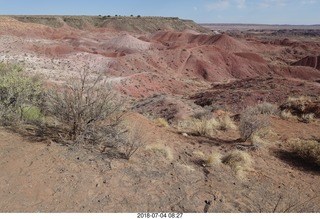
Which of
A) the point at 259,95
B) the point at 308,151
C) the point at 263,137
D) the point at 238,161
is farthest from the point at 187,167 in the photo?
the point at 259,95

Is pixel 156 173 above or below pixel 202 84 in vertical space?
above

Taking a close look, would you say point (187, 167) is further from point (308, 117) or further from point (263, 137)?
point (308, 117)

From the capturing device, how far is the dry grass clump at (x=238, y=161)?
24.9ft

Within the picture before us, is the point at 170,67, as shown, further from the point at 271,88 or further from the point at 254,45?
the point at 254,45

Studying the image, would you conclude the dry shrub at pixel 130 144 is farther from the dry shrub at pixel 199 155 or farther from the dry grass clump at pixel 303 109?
the dry grass clump at pixel 303 109

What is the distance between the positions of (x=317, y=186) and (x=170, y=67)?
36191 mm

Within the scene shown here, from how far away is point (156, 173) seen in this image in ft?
22.5

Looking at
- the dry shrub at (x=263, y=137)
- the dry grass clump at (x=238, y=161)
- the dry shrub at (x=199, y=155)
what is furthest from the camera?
the dry shrub at (x=263, y=137)

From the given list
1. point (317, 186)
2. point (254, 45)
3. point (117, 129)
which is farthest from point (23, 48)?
point (254, 45)

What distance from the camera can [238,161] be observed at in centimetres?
788

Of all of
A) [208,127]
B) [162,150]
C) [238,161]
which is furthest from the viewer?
[208,127]

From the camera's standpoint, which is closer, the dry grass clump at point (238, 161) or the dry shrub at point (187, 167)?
the dry shrub at point (187, 167)

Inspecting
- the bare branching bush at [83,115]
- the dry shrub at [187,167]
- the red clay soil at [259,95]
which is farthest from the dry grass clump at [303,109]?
the bare branching bush at [83,115]

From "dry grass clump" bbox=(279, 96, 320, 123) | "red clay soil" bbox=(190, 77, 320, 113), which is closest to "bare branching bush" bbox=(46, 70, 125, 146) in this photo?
"dry grass clump" bbox=(279, 96, 320, 123)
